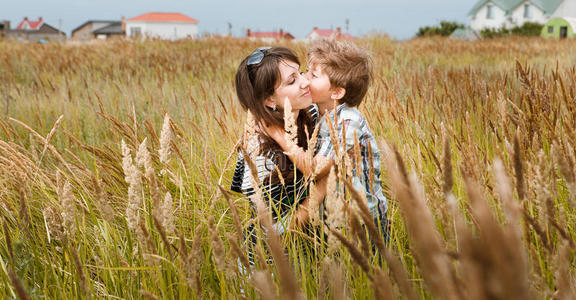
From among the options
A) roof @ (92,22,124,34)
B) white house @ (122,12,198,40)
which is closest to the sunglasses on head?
white house @ (122,12,198,40)

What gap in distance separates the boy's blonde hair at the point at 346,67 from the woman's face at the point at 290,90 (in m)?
0.16

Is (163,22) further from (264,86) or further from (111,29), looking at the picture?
Result: (264,86)

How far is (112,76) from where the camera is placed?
22.9 feet

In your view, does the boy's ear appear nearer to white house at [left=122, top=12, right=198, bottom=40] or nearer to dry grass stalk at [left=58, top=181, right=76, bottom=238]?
dry grass stalk at [left=58, top=181, right=76, bottom=238]

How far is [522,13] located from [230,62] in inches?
2176

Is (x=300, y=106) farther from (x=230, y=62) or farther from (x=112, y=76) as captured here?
(x=112, y=76)

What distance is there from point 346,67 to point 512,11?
58.6 meters

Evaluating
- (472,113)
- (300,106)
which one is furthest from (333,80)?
(472,113)

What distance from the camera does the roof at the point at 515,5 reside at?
165ft

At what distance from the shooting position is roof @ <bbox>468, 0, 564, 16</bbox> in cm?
5031

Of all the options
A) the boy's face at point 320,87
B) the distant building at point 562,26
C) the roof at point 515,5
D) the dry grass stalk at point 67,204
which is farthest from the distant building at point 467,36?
the dry grass stalk at point 67,204

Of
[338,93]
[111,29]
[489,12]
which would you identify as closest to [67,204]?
[338,93]

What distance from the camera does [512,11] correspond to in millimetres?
52531

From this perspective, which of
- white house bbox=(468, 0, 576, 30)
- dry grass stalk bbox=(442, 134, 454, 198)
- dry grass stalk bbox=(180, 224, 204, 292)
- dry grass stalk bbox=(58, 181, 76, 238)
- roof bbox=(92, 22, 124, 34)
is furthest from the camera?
roof bbox=(92, 22, 124, 34)
